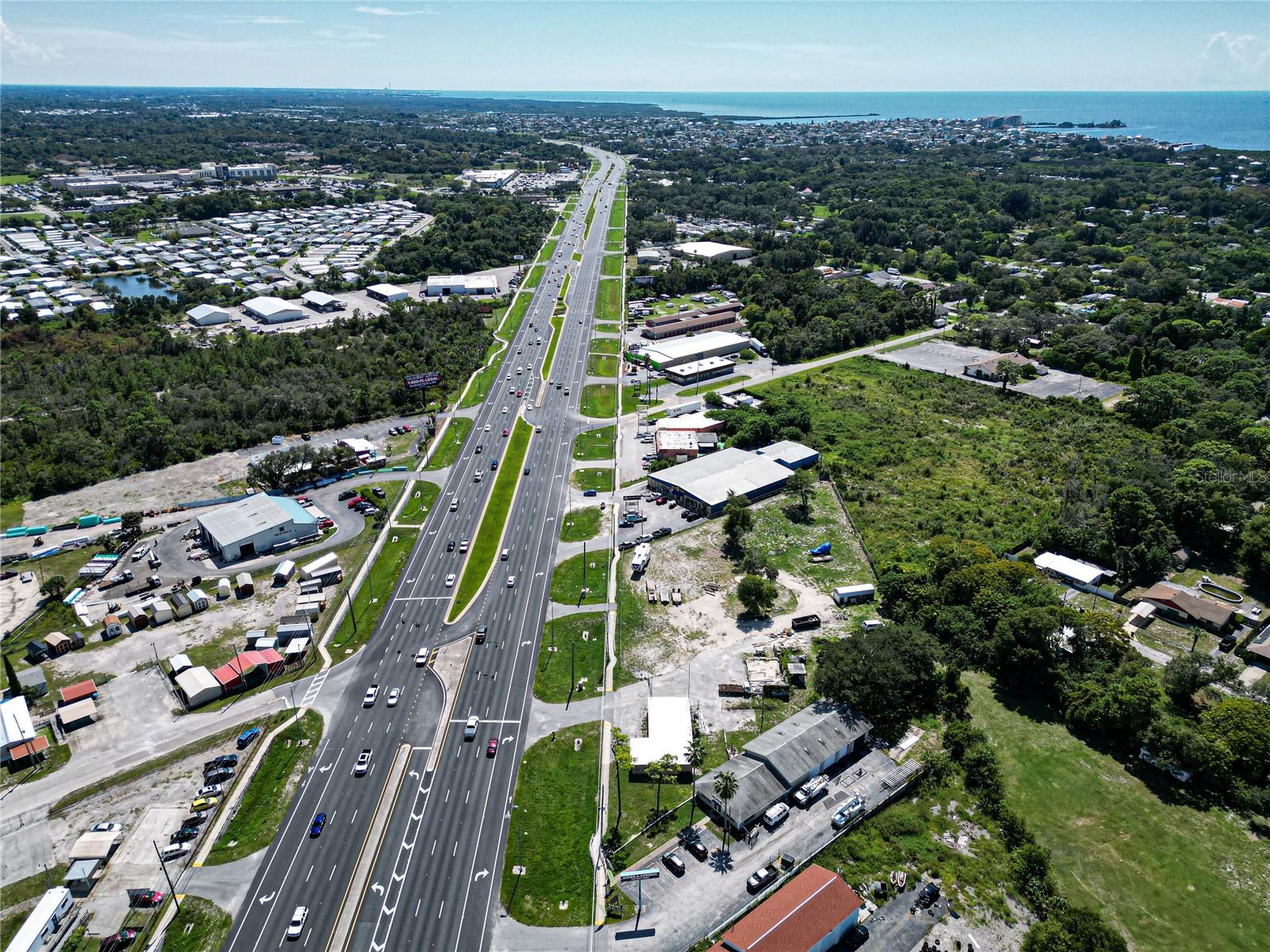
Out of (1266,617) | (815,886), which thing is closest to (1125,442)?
(1266,617)

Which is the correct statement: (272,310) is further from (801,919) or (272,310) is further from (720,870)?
(801,919)

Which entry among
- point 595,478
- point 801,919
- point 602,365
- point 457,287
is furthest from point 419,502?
point 457,287

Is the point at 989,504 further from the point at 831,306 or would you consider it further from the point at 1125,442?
the point at 831,306

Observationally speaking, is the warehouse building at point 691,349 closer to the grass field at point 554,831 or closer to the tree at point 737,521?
the tree at point 737,521

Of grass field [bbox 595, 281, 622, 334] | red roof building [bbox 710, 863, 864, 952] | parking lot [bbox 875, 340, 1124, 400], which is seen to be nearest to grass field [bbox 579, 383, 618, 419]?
grass field [bbox 595, 281, 622, 334]

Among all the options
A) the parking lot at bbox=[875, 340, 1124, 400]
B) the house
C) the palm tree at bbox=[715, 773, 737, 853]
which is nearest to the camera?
the palm tree at bbox=[715, 773, 737, 853]

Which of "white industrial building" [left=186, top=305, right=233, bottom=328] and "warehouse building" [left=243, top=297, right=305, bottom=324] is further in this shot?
"warehouse building" [left=243, top=297, right=305, bottom=324]

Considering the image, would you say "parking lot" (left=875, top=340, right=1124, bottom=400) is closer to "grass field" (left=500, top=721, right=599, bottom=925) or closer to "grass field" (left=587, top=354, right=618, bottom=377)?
"grass field" (left=587, top=354, right=618, bottom=377)
